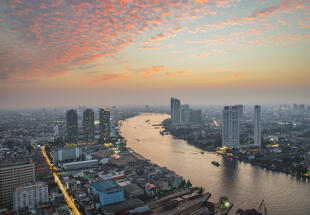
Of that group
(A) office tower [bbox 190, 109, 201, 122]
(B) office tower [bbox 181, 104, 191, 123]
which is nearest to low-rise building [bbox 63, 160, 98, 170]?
(B) office tower [bbox 181, 104, 191, 123]

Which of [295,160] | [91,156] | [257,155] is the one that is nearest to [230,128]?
[257,155]

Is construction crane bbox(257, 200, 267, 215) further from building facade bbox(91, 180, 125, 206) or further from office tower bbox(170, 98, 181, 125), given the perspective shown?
office tower bbox(170, 98, 181, 125)

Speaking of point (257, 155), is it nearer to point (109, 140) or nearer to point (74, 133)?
point (109, 140)

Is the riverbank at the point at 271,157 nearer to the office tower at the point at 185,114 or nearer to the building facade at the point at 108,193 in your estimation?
the building facade at the point at 108,193

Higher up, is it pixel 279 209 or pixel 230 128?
pixel 230 128

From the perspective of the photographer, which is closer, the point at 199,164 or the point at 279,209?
the point at 279,209

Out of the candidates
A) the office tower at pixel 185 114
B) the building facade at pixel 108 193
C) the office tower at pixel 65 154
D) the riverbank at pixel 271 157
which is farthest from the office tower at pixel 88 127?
the office tower at pixel 185 114

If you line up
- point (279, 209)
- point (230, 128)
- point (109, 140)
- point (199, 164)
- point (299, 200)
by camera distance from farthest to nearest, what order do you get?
point (109, 140) → point (230, 128) → point (199, 164) → point (299, 200) → point (279, 209)
